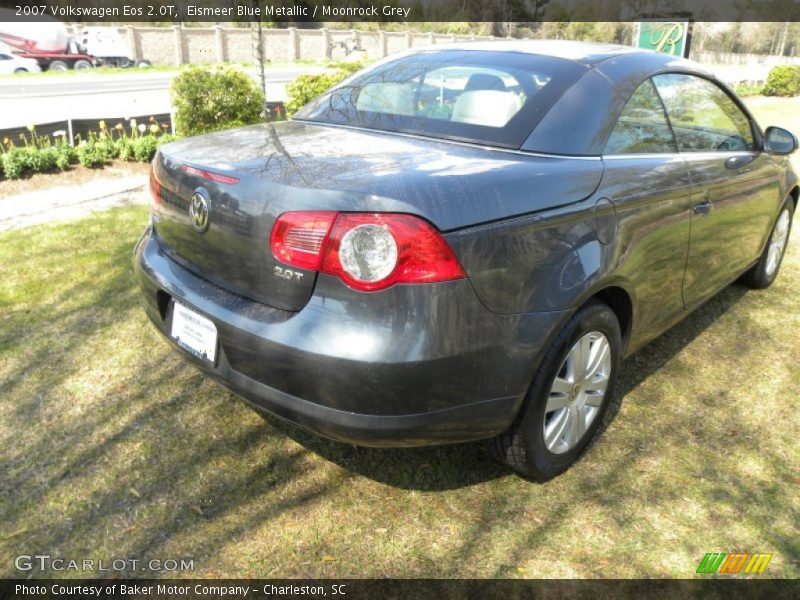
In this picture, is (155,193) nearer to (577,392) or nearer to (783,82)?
(577,392)

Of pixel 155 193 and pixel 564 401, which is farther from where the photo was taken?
pixel 155 193

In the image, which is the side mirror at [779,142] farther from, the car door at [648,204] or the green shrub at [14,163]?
the green shrub at [14,163]

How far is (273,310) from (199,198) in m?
0.52

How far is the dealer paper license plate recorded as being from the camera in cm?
227

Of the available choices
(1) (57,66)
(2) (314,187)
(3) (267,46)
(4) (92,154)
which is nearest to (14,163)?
(4) (92,154)

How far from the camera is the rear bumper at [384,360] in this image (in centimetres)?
191

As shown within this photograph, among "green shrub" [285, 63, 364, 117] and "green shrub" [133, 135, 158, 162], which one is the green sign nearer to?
"green shrub" [285, 63, 364, 117]

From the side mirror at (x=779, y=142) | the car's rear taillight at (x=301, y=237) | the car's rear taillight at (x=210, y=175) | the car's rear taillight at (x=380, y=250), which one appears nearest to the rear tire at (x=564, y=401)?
the car's rear taillight at (x=380, y=250)

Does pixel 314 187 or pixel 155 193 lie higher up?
pixel 314 187

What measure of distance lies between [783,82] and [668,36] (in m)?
9.39

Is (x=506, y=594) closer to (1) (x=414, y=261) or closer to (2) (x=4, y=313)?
(1) (x=414, y=261)

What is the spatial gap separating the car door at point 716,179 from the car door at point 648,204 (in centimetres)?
12

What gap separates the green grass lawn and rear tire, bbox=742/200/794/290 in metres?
1.10

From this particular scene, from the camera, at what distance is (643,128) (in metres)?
2.82
